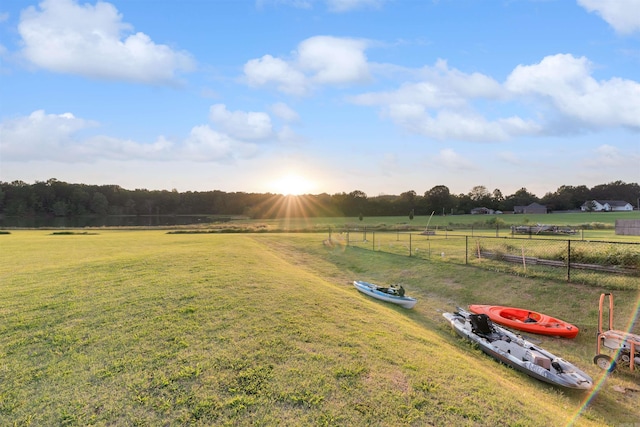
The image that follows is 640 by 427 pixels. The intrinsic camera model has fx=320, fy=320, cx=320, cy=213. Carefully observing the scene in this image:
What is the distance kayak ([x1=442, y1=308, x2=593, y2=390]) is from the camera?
22.3 feet

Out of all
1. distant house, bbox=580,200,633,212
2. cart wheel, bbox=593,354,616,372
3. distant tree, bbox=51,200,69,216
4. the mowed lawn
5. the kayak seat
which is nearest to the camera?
Answer: the mowed lawn

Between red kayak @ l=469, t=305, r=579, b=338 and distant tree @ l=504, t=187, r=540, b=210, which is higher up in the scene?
distant tree @ l=504, t=187, r=540, b=210

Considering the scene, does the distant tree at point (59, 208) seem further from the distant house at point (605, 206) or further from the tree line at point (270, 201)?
the distant house at point (605, 206)

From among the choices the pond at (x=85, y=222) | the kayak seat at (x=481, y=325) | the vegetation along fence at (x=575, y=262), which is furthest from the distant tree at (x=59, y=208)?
the kayak seat at (x=481, y=325)

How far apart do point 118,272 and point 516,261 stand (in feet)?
57.3

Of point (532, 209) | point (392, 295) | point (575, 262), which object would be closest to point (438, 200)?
point (532, 209)

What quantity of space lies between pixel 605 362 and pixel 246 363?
8.63 meters

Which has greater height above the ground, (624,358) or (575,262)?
(575,262)

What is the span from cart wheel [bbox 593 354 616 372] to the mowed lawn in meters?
0.16

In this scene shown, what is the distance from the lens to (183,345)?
574 centimetres

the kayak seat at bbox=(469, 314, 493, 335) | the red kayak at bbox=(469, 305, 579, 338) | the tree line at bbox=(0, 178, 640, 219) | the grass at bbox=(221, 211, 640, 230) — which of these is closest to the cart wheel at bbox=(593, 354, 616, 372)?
the red kayak at bbox=(469, 305, 579, 338)

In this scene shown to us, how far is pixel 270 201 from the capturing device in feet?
433

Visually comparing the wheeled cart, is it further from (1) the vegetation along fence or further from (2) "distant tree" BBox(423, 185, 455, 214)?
(2) "distant tree" BBox(423, 185, 455, 214)

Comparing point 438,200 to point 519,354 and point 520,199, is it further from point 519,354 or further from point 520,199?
point 519,354
